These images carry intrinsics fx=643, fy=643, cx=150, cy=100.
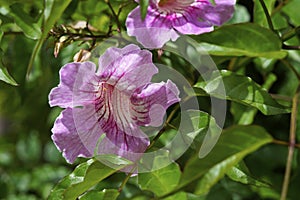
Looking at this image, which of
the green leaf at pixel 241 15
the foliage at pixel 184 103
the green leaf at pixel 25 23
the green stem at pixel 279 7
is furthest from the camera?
the green leaf at pixel 241 15

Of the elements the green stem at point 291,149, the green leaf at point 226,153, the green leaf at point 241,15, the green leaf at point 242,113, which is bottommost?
the green leaf at point 242,113

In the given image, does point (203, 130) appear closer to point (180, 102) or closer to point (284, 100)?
point (180, 102)

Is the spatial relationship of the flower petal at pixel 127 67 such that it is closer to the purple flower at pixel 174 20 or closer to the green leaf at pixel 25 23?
the purple flower at pixel 174 20

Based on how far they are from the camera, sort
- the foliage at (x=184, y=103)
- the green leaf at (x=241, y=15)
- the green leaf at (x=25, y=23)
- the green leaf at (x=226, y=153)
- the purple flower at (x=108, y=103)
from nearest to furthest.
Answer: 1. the green leaf at (x=226, y=153)
2. the foliage at (x=184, y=103)
3. the purple flower at (x=108, y=103)
4. the green leaf at (x=25, y=23)
5. the green leaf at (x=241, y=15)

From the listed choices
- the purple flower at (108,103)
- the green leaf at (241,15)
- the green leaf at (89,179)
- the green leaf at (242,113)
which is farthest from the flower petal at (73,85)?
the green leaf at (241,15)

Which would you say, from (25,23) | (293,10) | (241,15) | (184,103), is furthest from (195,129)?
(241,15)

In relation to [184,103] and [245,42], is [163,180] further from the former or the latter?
[245,42]

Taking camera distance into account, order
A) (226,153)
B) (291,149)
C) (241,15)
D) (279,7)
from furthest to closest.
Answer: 1. (241,15)
2. (279,7)
3. (291,149)
4. (226,153)
